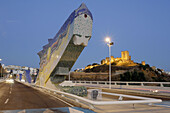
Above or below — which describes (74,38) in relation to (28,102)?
above

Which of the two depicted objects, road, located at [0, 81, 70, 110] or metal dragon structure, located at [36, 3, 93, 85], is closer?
road, located at [0, 81, 70, 110]

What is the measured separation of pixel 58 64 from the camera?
2045 cm

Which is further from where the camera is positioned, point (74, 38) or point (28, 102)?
point (74, 38)

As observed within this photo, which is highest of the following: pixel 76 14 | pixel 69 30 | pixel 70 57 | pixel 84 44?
pixel 76 14

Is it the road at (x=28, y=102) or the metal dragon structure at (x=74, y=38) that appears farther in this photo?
the metal dragon structure at (x=74, y=38)

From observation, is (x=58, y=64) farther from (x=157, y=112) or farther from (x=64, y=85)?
(x=157, y=112)

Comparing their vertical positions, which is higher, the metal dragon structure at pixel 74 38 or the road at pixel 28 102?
the metal dragon structure at pixel 74 38

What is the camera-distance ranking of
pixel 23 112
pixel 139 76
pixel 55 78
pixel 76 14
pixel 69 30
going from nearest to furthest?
1. pixel 23 112
2. pixel 76 14
3. pixel 69 30
4. pixel 55 78
5. pixel 139 76

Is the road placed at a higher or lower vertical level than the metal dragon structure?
lower

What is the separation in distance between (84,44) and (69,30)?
2.36 metres

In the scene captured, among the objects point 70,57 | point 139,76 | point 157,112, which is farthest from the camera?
point 139,76

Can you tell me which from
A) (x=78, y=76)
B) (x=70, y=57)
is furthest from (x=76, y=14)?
(x=78, y=76)

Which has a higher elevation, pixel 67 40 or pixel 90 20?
pixel 90 20

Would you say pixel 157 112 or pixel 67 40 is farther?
pixel 67 40
